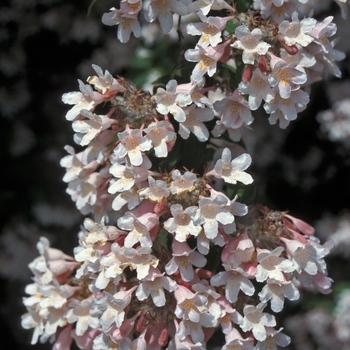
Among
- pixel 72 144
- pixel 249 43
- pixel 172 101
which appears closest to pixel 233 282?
pixel 172 101

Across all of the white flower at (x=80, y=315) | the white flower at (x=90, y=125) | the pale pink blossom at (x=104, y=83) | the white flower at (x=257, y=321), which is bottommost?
the white flower at (x=80, y=315)

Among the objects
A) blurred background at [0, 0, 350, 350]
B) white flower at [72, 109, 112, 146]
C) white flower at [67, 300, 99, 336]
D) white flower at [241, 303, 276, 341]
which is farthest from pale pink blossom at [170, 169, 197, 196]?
blurred background at [0, 0, 350, 350]

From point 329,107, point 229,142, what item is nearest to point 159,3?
point 229,142

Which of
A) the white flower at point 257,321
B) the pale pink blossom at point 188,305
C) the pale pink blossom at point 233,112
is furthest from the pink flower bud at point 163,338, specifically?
the pale pink blossom at point 233,112

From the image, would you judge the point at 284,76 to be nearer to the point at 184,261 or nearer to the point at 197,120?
the point at 197,120

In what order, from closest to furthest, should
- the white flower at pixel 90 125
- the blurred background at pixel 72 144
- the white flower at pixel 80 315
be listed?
1. the white flower at pixel 90 125
2. the white flower at pixel 80 315
3. the blurred background at pixel 72 144

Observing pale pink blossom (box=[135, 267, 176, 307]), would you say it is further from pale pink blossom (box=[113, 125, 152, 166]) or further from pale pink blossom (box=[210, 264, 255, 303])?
pale pink blossom (box=[113, 125, 152, 166])

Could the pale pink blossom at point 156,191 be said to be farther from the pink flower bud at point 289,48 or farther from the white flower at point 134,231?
the pink flower bud at point 289,48

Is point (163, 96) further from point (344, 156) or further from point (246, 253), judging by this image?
point (344, 156)
